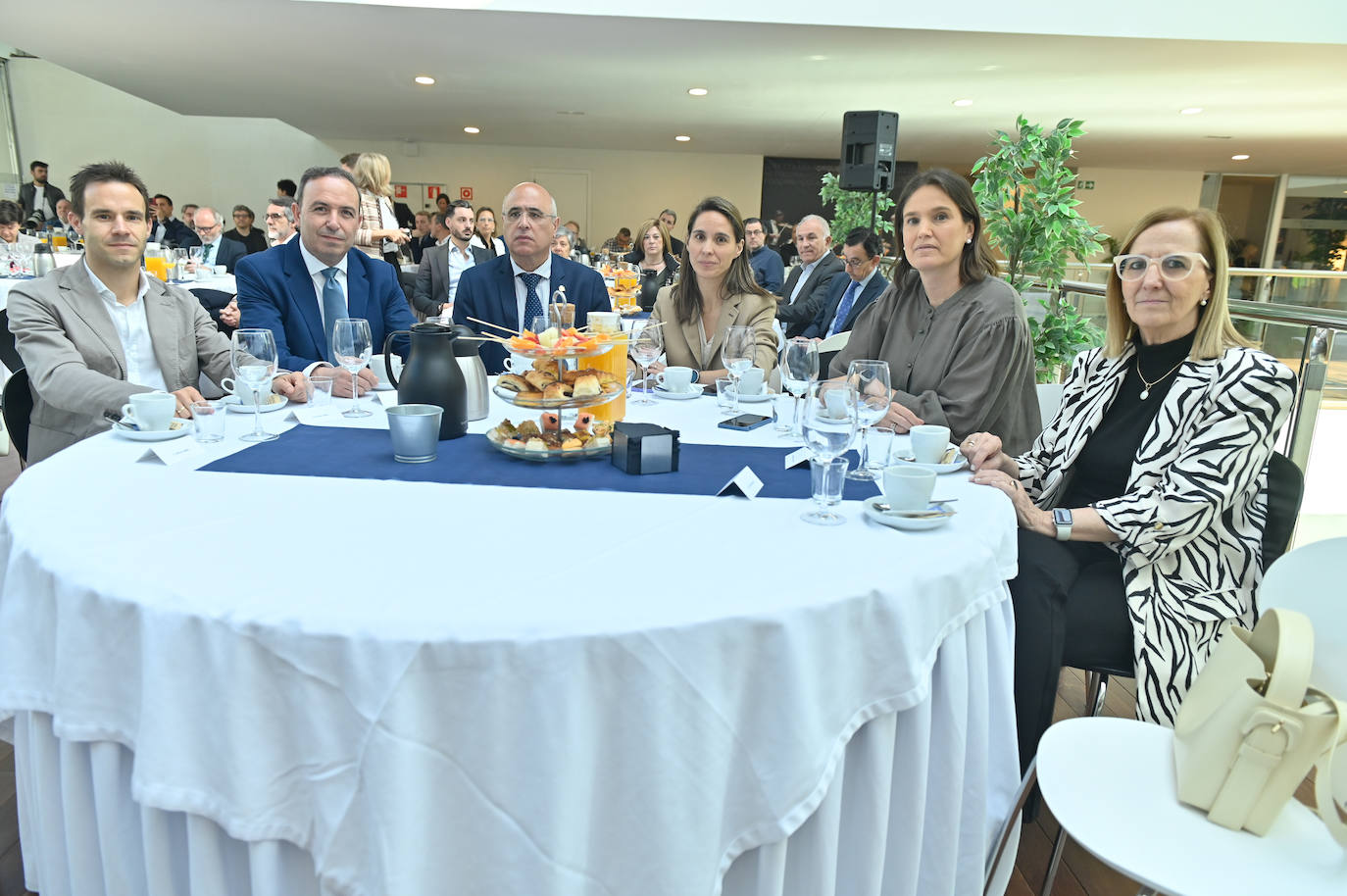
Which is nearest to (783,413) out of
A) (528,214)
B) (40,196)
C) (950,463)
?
(950,463)

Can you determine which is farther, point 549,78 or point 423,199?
point 423,199

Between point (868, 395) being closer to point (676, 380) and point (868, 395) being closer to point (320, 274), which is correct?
point (676, 380)

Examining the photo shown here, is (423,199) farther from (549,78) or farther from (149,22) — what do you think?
(149,22)

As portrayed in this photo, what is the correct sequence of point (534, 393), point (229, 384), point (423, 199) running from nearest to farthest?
1. point (534, 393)
2. point (229, 384)
3. point (423, 199)

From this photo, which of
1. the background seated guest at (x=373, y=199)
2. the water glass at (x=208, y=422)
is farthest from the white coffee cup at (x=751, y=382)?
the background seated guest at (x=373, y=199)

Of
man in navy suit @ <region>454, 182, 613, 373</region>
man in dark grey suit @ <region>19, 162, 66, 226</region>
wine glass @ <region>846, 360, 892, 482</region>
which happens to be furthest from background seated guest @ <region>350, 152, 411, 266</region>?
man in dark grey suit @ <region>19, 162, 66, 226</region>

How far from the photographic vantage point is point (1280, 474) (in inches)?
70.1

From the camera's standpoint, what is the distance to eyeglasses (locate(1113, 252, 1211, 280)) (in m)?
1.90

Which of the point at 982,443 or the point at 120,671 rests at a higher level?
the point at 982,443

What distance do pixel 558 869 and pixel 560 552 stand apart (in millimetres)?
416

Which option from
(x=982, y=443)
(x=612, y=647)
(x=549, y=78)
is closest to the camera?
(x=612, y=647)

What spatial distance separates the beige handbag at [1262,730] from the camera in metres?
1.15

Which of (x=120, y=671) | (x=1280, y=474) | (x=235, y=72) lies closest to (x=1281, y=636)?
(x=1280, y=474)

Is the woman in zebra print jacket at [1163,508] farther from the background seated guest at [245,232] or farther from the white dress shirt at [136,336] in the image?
the background seated guest at [245,232]
